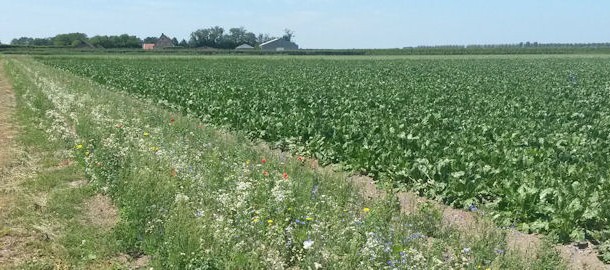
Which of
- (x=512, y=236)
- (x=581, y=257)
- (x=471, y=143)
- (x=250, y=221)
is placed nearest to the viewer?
(x=581, y=257)

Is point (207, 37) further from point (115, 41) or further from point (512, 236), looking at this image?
point (512, 236)

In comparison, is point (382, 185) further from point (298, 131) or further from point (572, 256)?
point (298, 131)

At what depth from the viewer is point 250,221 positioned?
234 inches

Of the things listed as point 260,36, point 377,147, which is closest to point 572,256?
point 377,147

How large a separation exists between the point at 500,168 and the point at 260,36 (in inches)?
7371

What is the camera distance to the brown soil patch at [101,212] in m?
6.69

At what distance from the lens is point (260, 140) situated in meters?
12.7

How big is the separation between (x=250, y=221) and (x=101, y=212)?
2.44 metres

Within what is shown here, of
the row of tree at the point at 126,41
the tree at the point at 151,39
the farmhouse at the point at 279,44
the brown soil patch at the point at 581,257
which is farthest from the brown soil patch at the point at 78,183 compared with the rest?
the tree at the point at 151,39

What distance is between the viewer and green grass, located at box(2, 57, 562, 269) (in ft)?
17.0

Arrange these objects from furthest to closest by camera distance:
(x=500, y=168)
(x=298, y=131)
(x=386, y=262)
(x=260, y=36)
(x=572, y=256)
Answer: (x=260, y=36)
(x=298, y=131)
(x=500, y=168)
(x=572, y=256)
(x=386, y=262)

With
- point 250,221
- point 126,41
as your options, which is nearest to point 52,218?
point 250,221

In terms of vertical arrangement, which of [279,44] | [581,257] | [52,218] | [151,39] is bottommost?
[279,44]

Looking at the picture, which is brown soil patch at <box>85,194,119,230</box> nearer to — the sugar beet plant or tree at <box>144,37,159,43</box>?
the sugar beet plant
